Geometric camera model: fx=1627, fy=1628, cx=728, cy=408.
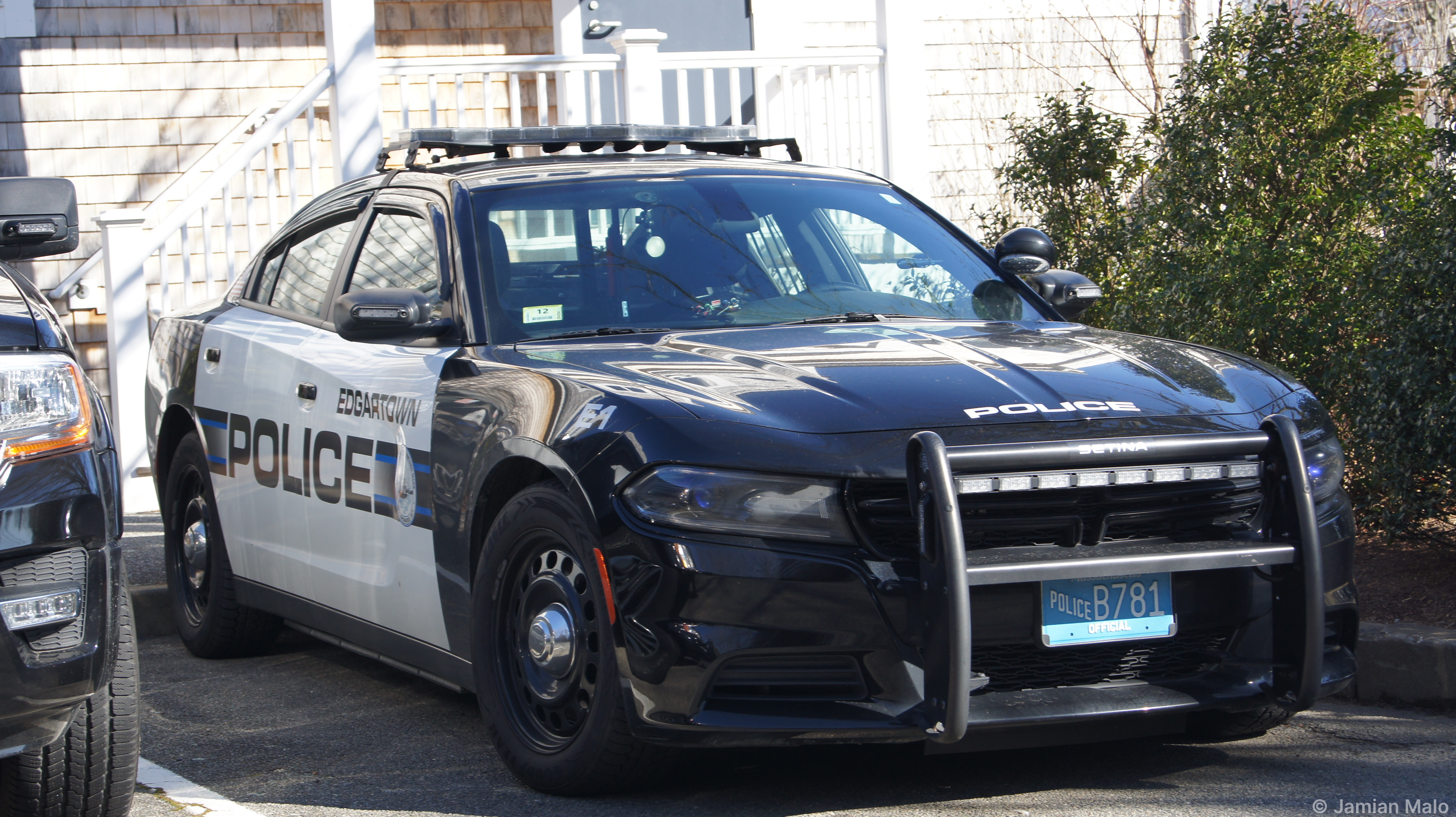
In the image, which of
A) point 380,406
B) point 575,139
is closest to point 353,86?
point 575,139

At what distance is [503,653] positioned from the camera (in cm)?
411

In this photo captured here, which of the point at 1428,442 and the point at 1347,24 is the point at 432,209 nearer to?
the point at 1428,442

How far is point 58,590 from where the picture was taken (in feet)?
10.5

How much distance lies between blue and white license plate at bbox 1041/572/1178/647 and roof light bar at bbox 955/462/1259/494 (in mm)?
207

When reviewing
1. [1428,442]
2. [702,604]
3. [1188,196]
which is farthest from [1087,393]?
[1188,196]

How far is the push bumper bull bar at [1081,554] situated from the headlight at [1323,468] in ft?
0.57

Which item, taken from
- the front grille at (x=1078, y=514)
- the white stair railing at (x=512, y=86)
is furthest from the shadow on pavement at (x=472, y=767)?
the white stair railing at (x=512, y=86)

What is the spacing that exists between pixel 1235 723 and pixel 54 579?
114 inches

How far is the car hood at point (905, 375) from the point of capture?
367cm

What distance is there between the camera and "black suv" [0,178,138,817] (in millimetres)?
3143

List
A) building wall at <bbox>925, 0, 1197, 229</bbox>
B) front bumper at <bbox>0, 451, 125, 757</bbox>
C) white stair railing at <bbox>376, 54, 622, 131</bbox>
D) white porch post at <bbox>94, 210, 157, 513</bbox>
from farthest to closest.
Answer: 1. building wall at <bbox>925, 0, 1197, 229</bbox>
2. white stair railing at <bbox>376, 54, 622, 131</bbox>
3. white porch post at <bbox>94, 210, 157, 513</bbox>
4. front bumper at <bbox>0, 451, 125, 757</bbox>

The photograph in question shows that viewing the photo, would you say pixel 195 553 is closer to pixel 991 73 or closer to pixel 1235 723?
pixel 1235 723

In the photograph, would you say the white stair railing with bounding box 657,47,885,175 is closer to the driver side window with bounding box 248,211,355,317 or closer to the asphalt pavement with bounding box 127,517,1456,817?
the driver side window with bounding box 248,211,355,317

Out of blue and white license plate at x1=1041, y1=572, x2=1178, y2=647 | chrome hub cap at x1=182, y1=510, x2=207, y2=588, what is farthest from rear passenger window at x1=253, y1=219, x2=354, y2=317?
blue and white license plate at x1=1041, y1=572, x2=1178, y2=647
